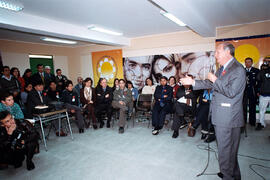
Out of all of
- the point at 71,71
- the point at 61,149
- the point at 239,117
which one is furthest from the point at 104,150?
the point at 71,71

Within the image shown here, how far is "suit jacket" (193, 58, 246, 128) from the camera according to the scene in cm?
181

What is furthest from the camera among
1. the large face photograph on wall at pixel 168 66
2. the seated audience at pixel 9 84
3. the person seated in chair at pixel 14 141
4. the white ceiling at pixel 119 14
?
the large face photograph on wall at pixel 168 66

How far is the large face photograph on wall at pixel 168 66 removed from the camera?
19.3 feet

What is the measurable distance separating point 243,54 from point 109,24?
401 centimetres

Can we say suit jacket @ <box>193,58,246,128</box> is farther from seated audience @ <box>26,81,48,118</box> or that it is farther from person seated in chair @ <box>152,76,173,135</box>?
seated audience @ <box>26,81,48,118</box>

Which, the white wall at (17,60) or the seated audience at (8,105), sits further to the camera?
the white wall at (17,60)

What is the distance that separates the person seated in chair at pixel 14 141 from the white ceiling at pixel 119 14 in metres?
2.08

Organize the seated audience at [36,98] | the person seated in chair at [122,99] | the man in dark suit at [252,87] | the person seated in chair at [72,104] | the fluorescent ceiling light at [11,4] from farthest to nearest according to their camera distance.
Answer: the person seated in chair at [122,99] < the person seated in chair at [72,104] < the man in dark suit at [252,87] < the seated audience at [36,98] < the fluorescent ceiling light at [11,4]

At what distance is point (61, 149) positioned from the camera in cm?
362

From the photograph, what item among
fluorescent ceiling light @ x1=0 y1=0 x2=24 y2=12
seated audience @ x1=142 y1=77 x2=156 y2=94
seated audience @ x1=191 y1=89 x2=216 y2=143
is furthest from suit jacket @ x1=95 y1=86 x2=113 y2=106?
fluorescent ceiling light @ x1=0 y1=0 x2=24 y2=12

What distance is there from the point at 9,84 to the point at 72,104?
1.85m

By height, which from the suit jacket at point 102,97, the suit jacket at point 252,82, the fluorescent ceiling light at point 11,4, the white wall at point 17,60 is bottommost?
the suit jacket at point 102,97

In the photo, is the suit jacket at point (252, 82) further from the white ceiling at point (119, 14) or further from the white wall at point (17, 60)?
the white wall at point (17, 60)

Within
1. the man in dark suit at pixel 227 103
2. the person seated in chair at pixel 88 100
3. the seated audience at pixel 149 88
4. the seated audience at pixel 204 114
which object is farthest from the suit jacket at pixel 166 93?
the man in dark suit at pixel 227 103
